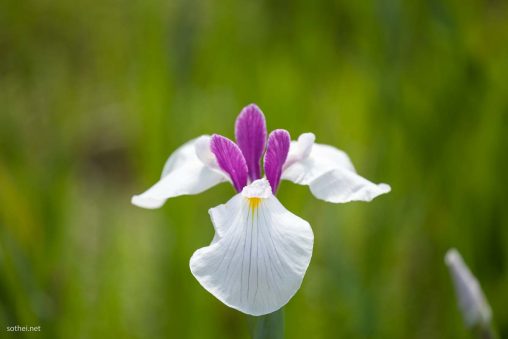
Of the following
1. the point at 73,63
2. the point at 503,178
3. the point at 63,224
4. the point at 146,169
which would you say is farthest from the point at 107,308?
the point at 73,63

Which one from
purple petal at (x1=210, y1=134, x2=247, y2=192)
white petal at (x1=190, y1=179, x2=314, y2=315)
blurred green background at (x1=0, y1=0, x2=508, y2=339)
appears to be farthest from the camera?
blurred green background at (x1=0, y1=0, x2=508, y2=339)

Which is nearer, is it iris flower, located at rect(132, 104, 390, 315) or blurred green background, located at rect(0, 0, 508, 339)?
iris flower, located at rect(132, 104, 390, 315)

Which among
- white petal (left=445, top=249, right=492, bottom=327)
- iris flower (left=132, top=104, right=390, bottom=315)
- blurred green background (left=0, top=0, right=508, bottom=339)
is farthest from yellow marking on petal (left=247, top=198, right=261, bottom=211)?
blurred green background (left=0, top=0, right=508, bottom=339)

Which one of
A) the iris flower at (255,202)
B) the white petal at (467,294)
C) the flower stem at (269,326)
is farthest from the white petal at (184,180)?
the white petal at (467,294)

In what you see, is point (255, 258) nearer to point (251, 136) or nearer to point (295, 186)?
point (251, 136)

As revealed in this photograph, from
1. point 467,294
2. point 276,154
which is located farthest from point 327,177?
point 467,294

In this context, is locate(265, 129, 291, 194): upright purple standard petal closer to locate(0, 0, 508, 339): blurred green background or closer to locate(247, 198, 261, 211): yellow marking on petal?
locate(247, 198, 261, 211): yellow marking on petal

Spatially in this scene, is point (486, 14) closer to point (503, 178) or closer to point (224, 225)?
point (503, 178)
